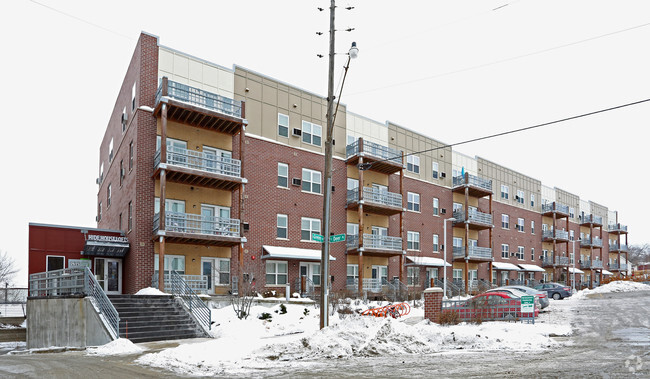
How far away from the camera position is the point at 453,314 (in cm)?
2123

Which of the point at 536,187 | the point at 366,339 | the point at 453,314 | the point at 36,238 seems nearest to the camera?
the point at 366,339

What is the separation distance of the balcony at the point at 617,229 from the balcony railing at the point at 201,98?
2958 inches

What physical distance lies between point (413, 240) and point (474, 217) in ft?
27.1

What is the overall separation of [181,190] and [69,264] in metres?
7.17

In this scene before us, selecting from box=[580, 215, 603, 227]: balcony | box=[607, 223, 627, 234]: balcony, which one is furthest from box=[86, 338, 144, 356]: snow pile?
box=[607, 223, 627, 234]: balcony

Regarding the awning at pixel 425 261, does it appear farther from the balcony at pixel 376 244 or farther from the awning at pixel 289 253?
the awning at pixel 289 253

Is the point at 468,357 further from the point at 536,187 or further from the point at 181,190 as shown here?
the point at 536,187

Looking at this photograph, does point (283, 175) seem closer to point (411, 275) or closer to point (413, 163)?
point (413, 163)

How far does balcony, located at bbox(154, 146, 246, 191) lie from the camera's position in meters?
27.5

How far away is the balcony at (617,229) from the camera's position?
3339 inches

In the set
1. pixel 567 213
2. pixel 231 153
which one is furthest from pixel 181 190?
pixel 567 213

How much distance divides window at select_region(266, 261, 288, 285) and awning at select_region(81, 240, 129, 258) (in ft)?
28.1

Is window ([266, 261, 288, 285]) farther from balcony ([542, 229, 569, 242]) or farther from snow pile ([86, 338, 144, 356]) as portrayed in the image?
balcony ([542, 229, 569, 242])

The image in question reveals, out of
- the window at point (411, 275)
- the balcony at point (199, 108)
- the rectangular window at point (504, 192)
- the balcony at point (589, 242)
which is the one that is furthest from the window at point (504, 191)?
the balcony at point (199, 108)
